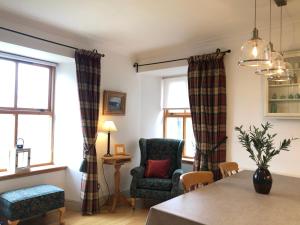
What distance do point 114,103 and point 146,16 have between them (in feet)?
5.39

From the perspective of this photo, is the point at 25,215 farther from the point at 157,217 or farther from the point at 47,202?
the point at 157,217

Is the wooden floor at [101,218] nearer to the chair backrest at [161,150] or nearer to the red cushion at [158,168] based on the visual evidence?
the red cushion at [158,168]

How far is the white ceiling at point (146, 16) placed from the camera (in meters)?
2.48

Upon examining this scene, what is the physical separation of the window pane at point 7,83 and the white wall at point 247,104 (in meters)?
2.56

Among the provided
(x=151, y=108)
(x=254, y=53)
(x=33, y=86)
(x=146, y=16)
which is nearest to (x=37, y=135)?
(x=33, y=86)

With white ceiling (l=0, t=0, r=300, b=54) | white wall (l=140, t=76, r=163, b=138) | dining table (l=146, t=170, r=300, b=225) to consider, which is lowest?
dining table (l=146, t=170, r=300, b=225)

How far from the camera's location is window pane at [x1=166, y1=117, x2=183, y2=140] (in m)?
4.68

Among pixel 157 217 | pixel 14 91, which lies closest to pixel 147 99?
pixel 14 91

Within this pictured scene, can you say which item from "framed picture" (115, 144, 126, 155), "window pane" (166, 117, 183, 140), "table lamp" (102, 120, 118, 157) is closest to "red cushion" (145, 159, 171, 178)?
"framed picture" (115, 144, 126, 155)

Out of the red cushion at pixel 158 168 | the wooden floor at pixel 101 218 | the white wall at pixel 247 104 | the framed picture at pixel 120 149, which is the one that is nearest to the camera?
the white wall at pixel 247 104

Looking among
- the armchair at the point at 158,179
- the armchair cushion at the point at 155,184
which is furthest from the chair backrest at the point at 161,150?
the armchair cushion at the point at 155,184

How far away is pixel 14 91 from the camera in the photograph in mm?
3422

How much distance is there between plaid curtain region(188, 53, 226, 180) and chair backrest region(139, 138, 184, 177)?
47 cm

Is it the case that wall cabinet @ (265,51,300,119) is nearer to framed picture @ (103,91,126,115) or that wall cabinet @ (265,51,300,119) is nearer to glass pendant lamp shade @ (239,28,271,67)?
glass pendant lamp shade @ (239,28,271,67)
